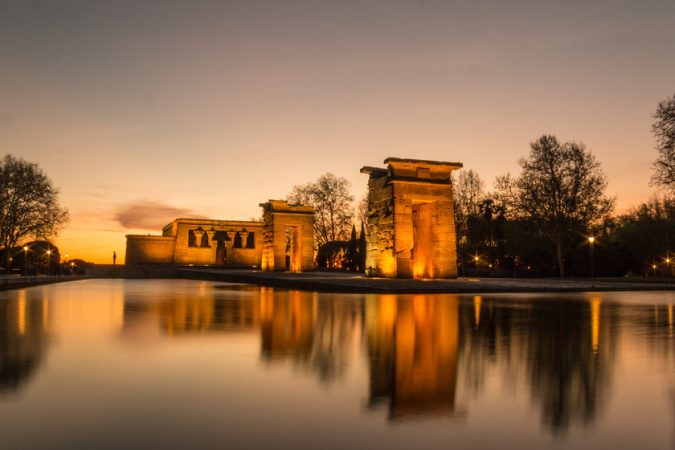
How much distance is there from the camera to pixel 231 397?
3834mm

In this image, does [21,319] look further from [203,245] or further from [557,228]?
[203,245]

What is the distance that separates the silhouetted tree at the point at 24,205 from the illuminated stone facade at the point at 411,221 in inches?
1123

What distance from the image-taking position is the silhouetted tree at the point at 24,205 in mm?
39969

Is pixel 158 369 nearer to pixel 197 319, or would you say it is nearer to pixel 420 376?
pixel 420 376

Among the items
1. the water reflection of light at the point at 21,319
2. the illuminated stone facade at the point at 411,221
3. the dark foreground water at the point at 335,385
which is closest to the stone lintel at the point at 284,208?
the illuminated stone facade at the point at 411,221

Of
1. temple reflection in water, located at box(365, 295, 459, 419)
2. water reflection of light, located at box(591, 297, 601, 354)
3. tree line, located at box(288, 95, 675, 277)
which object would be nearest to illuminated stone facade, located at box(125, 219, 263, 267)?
tree line, located at box(288, 95, 675, 277)

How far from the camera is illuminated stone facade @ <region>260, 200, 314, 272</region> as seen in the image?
38312mm

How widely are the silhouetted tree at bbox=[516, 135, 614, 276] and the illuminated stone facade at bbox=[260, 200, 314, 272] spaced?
15740 millimetres

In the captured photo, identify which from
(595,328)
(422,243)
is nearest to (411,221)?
(422,243)

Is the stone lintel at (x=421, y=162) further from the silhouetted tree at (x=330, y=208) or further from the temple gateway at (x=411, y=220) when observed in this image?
the silhouetted tree at (x=330, y=208)

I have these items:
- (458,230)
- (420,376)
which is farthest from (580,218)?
(420,376)

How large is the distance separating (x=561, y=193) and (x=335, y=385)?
37264 mm

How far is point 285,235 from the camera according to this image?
39031mm

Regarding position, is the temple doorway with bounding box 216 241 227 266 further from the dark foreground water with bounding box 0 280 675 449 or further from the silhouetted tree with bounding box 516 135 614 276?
the dark foreground water with bounding box 0 280 675 449
